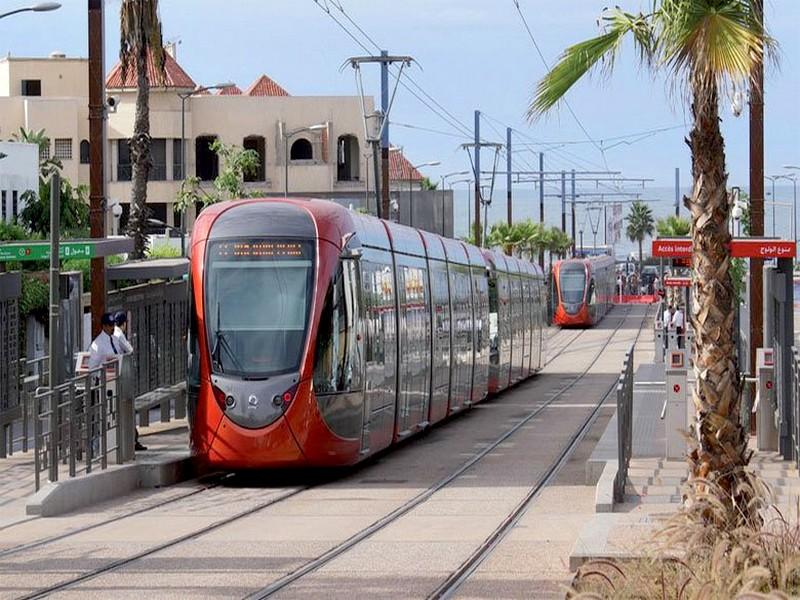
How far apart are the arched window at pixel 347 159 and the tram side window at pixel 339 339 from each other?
2641 inches

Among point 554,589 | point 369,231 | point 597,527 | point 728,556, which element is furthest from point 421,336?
point 728,556

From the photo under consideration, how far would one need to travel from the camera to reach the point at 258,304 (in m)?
19.7

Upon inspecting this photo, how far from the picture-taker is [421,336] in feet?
85.3

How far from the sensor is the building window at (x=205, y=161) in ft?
278

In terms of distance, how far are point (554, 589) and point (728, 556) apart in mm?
2141

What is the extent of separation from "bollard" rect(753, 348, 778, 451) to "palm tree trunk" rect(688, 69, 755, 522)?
9893 millimetres

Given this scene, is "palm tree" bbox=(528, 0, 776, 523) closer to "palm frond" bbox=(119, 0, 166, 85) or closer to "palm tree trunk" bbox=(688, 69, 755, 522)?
"palm tree trunk" bbox=(688, 69, 755, 522)

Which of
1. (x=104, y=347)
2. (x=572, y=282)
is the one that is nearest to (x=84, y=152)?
Answer: (x=572, y=282)

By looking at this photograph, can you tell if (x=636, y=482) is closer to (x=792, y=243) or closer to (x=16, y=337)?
(x=792, y=243)

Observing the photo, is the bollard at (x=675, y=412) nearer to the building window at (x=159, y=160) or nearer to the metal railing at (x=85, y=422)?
the metal railing at (x=85, y=422)

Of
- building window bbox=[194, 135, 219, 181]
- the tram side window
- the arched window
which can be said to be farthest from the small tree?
the tram side window

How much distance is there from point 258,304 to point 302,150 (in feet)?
225

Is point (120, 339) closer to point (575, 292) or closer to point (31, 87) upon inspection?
point (575, 292)

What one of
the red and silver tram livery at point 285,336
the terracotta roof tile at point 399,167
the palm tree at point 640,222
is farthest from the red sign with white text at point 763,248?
the palm tree at point 640,222
